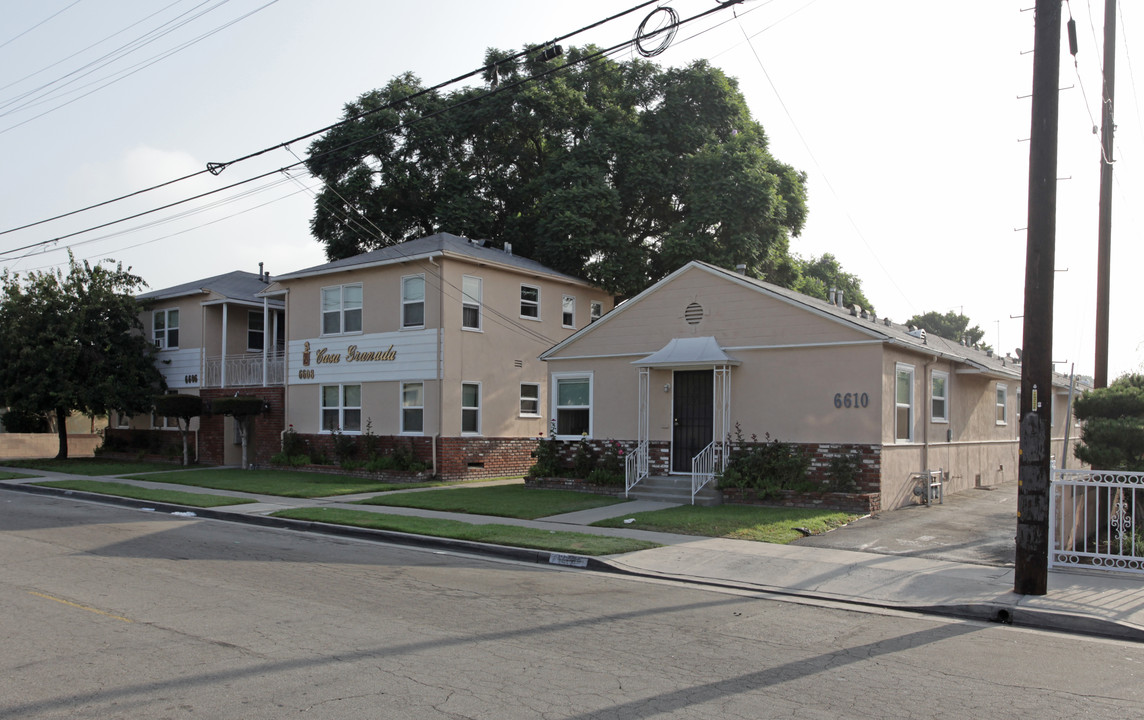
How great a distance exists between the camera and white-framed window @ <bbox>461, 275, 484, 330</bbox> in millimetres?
25016

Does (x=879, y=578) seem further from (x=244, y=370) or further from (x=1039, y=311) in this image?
(x=244, y=370)

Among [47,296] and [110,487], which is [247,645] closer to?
[110,487]

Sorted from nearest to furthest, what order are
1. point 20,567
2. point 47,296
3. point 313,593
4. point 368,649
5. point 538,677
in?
point 538,677 → point 368,649 → point 313,593 → point 20,567 → point 47,296

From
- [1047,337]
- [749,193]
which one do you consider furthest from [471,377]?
[1047,337]

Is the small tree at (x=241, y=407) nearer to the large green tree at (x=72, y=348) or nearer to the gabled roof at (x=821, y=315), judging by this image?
the large green tree at (x=72, y=348)

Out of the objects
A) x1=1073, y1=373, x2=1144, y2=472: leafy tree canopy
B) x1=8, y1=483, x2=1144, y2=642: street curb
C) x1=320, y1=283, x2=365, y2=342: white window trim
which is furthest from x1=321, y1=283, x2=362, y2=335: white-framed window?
x1=1073, y1=373, x2=1144, y2=472: leafy tree canopy

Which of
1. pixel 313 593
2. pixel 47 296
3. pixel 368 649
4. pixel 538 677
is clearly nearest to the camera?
pixel 538 677

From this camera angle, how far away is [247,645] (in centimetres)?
711

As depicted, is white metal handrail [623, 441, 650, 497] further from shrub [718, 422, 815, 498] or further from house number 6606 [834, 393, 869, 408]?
house number 6606 [834, 393, 869, 408]

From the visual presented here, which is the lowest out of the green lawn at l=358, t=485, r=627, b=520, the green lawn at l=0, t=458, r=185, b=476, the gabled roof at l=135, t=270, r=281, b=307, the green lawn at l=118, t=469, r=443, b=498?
the green lawn at l=0, t=458, r=185, b=476

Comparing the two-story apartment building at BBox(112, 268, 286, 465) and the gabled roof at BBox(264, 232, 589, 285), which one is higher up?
the gabled roof at BBox(264, 232, 589, 285)

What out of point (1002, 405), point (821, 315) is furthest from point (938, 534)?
point (1002, 405)

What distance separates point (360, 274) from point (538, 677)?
21478mm

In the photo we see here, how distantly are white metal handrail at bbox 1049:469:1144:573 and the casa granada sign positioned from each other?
1804 cm
